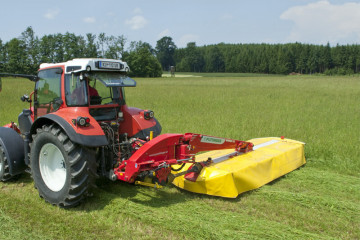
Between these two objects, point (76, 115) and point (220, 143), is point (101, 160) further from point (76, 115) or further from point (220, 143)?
point (220, 143)

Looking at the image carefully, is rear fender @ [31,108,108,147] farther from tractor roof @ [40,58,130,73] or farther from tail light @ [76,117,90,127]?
tractor roof @ [40,58,130,73]

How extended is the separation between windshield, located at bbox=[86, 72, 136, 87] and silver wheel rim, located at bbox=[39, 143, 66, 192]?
122 cm

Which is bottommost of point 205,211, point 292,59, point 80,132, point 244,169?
point 205,211

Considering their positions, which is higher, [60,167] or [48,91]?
[48,91]

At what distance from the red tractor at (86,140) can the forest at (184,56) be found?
158 ft

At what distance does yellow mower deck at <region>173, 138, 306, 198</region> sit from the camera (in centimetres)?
458

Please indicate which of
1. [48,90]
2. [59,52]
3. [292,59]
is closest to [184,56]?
[292,59]

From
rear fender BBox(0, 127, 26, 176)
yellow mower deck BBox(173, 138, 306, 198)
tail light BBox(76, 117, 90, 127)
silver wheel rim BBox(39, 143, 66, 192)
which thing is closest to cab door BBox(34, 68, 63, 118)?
rear fender BBox(0, 127, 26, 176)

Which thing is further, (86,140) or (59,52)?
(59,52)

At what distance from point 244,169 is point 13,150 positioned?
12.6ft

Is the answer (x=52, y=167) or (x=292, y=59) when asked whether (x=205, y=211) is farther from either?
(x=292, y=59)

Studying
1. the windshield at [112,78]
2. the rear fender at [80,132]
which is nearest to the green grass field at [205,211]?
the rear fender at [80,132]

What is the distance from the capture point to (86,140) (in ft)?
13.2

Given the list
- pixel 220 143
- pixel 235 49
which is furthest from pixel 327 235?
pixel 235 49
